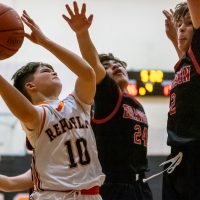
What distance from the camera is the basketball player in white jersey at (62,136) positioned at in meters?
2.52

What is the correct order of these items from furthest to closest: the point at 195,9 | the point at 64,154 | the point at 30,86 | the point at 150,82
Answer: the point at 150,82, the point at 30,86, the point at 64,154, the point at 195,9

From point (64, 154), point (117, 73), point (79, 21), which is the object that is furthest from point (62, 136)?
point (117, 73)

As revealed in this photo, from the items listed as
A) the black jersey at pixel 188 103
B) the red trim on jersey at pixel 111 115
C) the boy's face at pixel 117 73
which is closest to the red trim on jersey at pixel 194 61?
the black jersey at pixel 188 103

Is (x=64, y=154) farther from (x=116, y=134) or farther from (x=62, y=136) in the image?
(x=116, y=134)

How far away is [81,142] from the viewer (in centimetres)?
262

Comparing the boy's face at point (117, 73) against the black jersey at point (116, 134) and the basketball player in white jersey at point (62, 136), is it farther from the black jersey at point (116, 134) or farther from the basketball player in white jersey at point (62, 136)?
the basketball player in white jersey at point (62, 136)

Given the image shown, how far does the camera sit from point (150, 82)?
6.46m

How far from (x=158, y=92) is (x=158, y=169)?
114 centimetres

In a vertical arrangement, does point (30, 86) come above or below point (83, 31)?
below

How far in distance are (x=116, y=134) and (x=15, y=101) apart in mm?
1042

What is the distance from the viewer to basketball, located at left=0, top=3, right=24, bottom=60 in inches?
106

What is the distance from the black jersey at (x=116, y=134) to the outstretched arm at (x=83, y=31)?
0.70ft

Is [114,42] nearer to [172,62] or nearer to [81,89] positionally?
[172,62]

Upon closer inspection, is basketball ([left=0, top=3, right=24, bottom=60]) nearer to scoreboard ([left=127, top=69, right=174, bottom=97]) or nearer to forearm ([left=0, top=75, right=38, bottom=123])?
forearm ([left=0, top=75, right=38, bottom=123])
